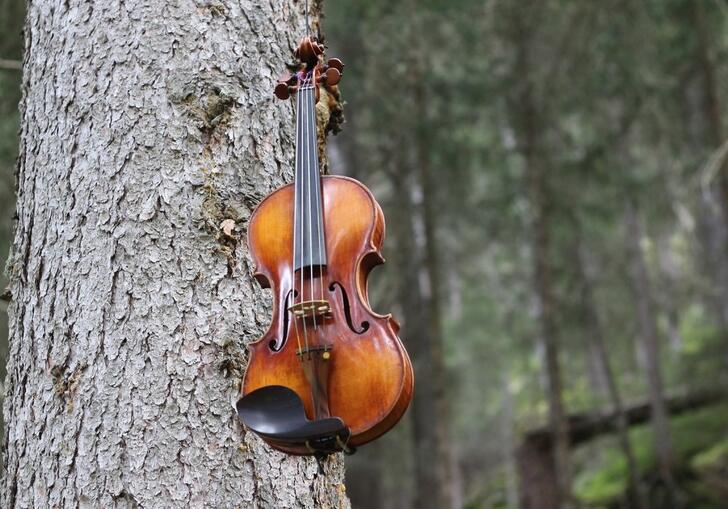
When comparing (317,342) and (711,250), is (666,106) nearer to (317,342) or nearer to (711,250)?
(711,250)

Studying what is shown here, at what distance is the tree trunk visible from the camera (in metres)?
1.96

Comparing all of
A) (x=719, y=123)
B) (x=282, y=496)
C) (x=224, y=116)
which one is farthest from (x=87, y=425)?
(x=719, y=123)

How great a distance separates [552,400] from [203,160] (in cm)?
824

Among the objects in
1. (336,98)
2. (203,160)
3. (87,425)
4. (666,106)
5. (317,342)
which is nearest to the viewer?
(317,342)

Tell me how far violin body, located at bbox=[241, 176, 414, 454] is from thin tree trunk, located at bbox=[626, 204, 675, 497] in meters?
10.3

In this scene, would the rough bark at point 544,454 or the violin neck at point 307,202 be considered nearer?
the violin neck at point 307,202

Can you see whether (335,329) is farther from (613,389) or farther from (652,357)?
(652,357)

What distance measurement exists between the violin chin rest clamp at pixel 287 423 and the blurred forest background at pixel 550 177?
5840 millimetres

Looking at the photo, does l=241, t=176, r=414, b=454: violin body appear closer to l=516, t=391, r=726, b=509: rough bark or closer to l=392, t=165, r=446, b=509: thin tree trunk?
l=392, t=165, r=446, b=509: thin tree trunk

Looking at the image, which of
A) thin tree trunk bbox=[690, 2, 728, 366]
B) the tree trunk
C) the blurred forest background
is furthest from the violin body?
thin tree trunk bbox=[690, 2, 728, 366]

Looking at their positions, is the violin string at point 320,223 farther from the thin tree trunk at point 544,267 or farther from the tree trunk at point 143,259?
the thin tree trunk at point 544,267

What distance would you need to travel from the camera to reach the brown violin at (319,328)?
5.27 feet

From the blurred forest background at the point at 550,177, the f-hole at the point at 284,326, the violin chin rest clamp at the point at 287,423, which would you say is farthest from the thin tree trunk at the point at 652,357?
the violin chin rest clamp at the point at 287,423

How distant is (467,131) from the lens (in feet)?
41.3
